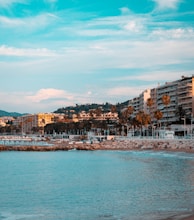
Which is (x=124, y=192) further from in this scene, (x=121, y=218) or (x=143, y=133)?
(x=143, y=133)

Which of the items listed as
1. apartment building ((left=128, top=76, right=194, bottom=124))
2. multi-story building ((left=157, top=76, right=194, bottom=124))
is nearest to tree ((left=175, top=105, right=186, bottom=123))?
multi-story building ((left=157, top=76, right=194, bottom=124))

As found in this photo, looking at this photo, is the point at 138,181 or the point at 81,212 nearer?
the point at 81,212

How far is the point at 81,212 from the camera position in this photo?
1781cm

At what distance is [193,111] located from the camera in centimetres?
10319

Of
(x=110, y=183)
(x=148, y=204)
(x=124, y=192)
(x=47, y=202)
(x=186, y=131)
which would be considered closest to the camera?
(x=148, y=204)

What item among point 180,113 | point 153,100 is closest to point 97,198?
Result: point 180,113

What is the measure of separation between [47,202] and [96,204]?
2.30 meters

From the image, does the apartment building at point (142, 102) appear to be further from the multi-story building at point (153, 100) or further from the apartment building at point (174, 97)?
the multi-story building at point (153, 100)

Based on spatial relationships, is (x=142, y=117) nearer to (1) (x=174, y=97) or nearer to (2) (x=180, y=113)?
(2) (x=180, y=113)

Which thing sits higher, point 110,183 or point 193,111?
point 193,111

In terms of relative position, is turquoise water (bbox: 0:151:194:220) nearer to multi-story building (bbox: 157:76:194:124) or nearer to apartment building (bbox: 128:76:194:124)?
apartment building (bbox: 128:76:194:124)

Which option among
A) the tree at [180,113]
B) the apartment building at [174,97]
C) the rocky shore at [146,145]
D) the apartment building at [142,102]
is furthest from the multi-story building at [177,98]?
the rocky shore at [146,145]

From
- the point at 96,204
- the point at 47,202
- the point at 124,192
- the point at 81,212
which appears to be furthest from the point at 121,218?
the point at 124,192

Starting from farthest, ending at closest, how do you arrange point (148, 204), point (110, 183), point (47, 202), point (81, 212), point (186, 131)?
1. point (186, 131)
2. point (110, 183)
3. point (47, 202)
4. point (148, 204)
5. point (81, 212)
